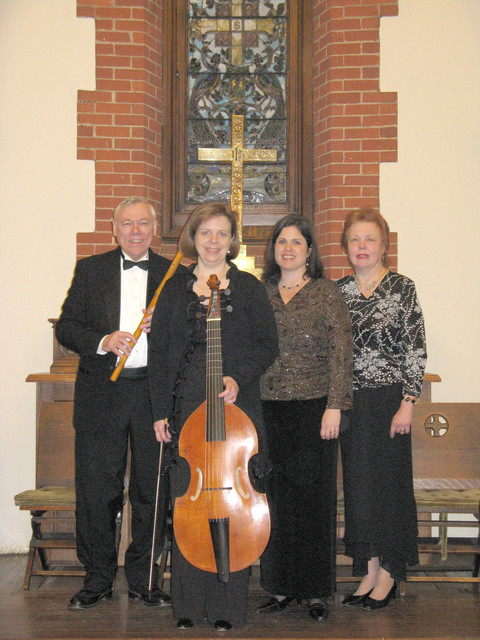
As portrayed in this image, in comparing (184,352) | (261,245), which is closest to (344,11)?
(261,245)

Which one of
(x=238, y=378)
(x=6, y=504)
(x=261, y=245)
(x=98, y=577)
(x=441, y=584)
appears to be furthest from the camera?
(x=261, y=245)

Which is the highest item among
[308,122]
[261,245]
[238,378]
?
[308,122]

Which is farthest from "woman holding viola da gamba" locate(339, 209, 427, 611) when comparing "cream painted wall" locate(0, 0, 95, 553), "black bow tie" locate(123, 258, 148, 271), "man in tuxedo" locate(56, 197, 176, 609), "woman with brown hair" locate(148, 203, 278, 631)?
"cream painted wall" locate(0, 0, 95, 553)

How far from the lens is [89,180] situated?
13.5ft

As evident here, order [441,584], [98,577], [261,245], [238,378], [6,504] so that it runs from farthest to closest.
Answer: [261,245]
[6,504]
[441,584]
[98,577]
[238,378]

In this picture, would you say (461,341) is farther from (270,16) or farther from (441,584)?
(270,16)

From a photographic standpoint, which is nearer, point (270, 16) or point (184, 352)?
point (184, 352)

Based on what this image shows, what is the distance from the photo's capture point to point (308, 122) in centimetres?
450

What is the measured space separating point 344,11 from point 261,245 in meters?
1.54

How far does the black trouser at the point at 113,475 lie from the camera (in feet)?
9.41

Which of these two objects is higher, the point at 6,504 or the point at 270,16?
the point at 270,16

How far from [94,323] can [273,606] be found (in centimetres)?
142

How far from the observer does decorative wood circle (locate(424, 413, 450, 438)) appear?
3.49m

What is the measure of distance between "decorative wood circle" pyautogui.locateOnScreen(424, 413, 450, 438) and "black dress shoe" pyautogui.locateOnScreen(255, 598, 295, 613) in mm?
1179
